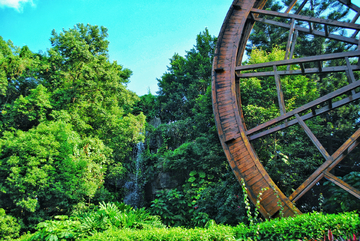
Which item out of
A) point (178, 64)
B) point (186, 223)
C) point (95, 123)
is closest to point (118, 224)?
point (186, 223)

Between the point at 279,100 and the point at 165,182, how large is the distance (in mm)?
8225

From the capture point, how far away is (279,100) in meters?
4.70

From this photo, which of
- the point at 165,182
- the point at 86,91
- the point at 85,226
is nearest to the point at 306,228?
the point at 85,226

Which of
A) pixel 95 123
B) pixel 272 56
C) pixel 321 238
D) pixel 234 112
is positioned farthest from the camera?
pixel 95 123

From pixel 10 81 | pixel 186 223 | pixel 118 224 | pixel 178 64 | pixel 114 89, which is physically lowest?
pixel 186 223

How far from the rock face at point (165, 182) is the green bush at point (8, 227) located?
6.00 meters

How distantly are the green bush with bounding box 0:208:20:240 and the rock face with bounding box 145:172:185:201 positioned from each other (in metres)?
6.00

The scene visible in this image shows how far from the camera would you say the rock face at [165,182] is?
11211 mm

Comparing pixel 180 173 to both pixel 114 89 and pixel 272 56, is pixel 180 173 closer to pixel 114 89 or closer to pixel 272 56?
pixel 114 89

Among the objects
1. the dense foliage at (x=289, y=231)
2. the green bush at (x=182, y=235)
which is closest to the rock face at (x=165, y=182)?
the green bush at (x=182, y=235)

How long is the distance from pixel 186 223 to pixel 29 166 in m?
6.56

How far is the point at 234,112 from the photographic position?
17.8 feet

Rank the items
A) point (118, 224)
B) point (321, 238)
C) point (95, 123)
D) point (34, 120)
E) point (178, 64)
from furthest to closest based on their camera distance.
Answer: point (178, 64) < point (95, 123) < point (34, 120) < point (118, 224) < point (321, 238)

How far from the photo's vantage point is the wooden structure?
432 cm
